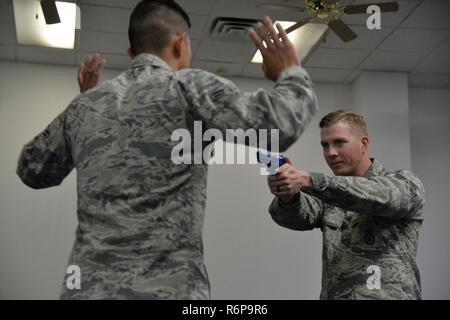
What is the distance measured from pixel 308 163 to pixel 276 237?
845 millimetres

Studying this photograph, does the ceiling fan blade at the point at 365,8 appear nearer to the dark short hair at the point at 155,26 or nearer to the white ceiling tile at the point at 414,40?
the white ceiling tile at the point at 414,40

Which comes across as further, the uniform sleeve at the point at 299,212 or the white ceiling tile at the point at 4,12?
the white ceiling tile at the point at 4,12

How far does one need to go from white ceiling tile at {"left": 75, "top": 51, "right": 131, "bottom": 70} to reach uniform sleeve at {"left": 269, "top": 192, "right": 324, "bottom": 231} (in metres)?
3.86

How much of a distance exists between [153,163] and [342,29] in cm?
366

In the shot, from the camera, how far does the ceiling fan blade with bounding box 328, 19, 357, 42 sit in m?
4.55

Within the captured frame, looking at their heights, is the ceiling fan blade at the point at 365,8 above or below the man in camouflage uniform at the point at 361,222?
above

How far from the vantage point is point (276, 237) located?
19.5ft

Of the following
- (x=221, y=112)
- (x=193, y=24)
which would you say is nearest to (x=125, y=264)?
(x=221, y=112)

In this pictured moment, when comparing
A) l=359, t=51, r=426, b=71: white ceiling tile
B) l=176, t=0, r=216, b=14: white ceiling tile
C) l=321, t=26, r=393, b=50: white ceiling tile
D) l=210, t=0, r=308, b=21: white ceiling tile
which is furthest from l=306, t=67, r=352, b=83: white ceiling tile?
l=176, t=0, r=216, b=14: white ceiling tile

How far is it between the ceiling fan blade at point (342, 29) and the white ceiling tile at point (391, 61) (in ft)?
3.36

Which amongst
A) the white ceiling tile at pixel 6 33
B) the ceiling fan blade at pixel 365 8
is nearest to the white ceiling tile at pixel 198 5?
the ceiling fan blade at pixel 365 8

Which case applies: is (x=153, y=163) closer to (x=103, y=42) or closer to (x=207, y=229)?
(x=103, y=42)

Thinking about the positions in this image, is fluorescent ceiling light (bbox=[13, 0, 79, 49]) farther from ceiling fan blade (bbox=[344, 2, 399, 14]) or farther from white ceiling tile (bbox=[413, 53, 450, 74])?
white ceiling tile (bbox=[413, 53, 450, 74])

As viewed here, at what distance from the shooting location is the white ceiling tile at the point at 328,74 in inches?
239
